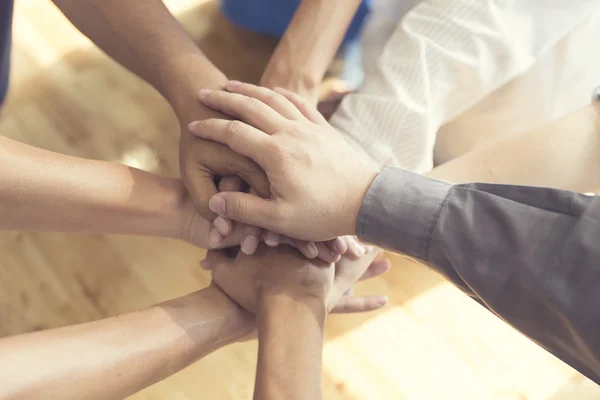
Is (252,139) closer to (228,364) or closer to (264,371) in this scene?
(264,371)

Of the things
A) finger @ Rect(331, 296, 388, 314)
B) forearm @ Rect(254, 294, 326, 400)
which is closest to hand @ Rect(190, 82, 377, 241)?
forearm @ Rect(254, 294, 326, 400)

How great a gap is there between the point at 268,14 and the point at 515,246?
3.00ft

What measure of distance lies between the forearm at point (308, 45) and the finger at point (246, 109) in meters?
0.13

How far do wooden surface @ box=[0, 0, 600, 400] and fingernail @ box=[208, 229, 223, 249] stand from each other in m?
0.23

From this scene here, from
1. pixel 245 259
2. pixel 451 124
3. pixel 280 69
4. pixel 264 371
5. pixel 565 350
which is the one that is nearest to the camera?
pixel 565 350

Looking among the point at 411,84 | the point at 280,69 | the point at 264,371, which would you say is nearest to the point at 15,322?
the point at 264,371

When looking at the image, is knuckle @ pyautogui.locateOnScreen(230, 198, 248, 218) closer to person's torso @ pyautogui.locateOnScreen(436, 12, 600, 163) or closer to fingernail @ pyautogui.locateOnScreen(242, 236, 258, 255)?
fingernail @ pyautogui.locateOnScreen(242, 236, 258, 255)

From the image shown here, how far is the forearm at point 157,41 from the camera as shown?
0.92 meters

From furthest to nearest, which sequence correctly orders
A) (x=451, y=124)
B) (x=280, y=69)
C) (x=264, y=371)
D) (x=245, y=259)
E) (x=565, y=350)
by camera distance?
1. (x=451, y=124)
2. (x=280, y=69)
3. (x=245, y=259)
4. (x=264, y=371)
5. (x=565, y=350)

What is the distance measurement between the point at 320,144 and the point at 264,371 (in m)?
0.30

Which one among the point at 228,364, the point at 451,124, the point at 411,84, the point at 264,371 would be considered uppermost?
the point at 411,84

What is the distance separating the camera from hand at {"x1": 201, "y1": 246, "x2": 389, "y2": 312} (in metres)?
0.83

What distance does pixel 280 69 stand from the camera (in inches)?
37.9

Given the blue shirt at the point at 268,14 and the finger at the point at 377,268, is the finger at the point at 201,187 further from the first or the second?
the blue shirt at the point at 268,14
